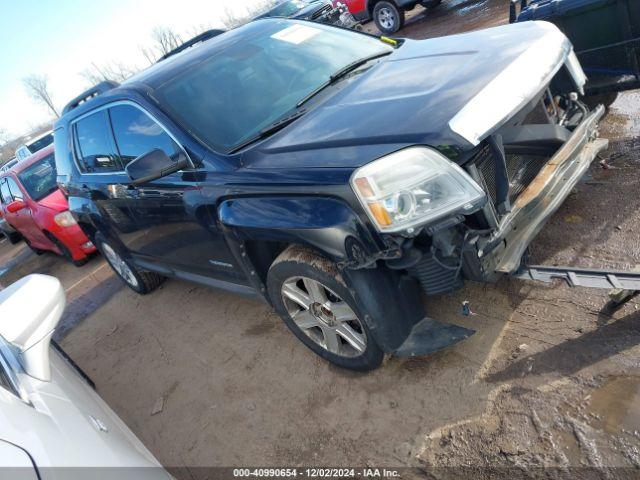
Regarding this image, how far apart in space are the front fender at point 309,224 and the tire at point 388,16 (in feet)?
33.1

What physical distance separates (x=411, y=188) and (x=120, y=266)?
398 centimetres

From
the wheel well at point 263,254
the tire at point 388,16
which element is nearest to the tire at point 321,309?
the wheel well at point 263,254

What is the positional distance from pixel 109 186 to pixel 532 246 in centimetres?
320

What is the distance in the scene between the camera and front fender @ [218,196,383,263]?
195 cm

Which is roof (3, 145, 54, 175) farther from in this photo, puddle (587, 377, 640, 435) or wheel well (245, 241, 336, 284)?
puddle (587, 377, 640, 435)

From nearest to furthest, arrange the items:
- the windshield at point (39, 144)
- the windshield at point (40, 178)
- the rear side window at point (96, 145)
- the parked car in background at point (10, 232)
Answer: the rear side window at point (96, 145) → the windshield at point (40, 178) → the parked car in background at point (10, 232) → the windshield at point (39, 144)

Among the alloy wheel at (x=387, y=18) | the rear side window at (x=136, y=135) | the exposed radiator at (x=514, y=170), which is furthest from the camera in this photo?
the alloy wheel at (x=387, y=18)

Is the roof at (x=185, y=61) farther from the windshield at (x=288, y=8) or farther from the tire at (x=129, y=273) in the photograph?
the windshield at (x=288, y=8)

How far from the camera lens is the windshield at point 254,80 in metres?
2.63

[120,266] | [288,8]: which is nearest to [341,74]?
[120,266]

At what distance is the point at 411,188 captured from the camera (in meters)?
1.84

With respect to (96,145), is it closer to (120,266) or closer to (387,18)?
(120,266)

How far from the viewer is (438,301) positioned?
2.87 m

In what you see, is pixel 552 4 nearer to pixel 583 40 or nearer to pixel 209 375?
pixel 583 40
